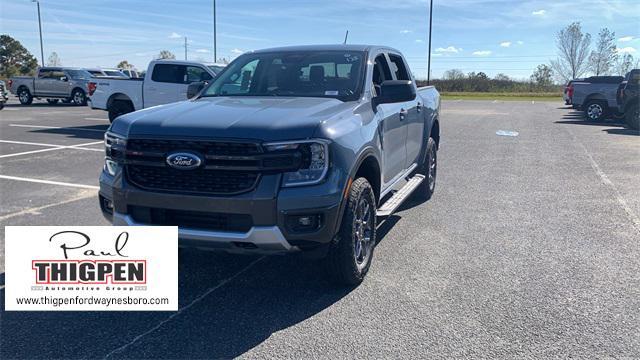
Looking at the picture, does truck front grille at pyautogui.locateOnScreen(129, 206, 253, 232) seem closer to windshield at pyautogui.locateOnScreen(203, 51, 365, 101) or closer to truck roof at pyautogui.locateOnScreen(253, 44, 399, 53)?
windshield at pyautogui.locateOnScreen(203, 51, 365, 101)

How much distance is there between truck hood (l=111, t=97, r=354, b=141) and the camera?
3686 millimetres

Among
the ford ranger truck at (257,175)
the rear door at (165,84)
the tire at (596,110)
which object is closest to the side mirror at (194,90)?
the ford ranger truck at (257,175)

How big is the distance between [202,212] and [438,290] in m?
1.94

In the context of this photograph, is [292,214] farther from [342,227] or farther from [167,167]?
[167,167]

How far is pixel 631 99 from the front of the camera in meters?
17.6

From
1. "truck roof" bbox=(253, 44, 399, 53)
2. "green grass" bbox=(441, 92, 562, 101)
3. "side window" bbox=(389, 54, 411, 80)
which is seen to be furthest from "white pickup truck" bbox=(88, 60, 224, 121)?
"green grass" bbox=(441, 92, 562, 101)

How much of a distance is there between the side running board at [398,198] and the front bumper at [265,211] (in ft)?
3.52

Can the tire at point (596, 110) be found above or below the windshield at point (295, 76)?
below

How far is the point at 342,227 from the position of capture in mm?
4000

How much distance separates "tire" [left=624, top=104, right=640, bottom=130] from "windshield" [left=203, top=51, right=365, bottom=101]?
15648 millimetres

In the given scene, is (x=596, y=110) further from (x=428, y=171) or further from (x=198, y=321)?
(x=198, y=321)

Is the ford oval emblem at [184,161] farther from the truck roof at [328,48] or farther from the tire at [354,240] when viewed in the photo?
the truck roof at [328,48]

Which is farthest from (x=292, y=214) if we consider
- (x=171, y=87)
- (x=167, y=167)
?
(x=171, y=87)

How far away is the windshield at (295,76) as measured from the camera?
16.4 feet
